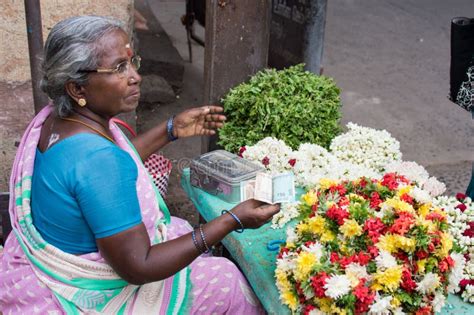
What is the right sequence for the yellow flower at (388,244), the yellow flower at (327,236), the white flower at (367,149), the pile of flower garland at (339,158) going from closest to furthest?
the yellow flower at (388,244)
the yellow flower at (327,236)
the pile of flower garland at (339,158)
the white flower at (367,149)

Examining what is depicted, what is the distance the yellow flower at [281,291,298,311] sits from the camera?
2.22m

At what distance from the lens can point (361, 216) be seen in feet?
7.47

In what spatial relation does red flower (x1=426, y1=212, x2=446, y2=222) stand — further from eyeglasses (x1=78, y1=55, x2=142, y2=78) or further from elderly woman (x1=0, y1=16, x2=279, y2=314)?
eyeglasses (x1=78, y1=55, x2=142, y2=78)

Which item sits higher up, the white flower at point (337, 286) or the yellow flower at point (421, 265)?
the yellow flower at point (421, 265)

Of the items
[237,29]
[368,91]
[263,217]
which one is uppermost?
[237,29]

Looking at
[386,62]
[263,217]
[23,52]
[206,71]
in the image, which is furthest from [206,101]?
[386,62]

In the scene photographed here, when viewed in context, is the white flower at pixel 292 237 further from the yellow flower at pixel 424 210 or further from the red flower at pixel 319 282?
the yellow flower at pixel 424 210

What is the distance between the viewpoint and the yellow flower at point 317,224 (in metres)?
2.30

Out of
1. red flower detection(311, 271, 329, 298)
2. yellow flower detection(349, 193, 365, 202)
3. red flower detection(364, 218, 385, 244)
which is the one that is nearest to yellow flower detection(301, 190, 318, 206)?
yellow flower detection(349, 193, 365, 202)

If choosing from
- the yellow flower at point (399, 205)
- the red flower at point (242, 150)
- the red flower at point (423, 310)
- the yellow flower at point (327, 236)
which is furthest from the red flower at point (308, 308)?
the red flower at point (242, 150)

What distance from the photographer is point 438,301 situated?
217 cm

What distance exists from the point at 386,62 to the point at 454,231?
5669 millimetres

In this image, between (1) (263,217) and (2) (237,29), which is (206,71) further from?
(1) (263,217)

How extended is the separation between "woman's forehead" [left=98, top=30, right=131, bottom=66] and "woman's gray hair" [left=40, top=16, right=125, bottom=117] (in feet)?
0.04
